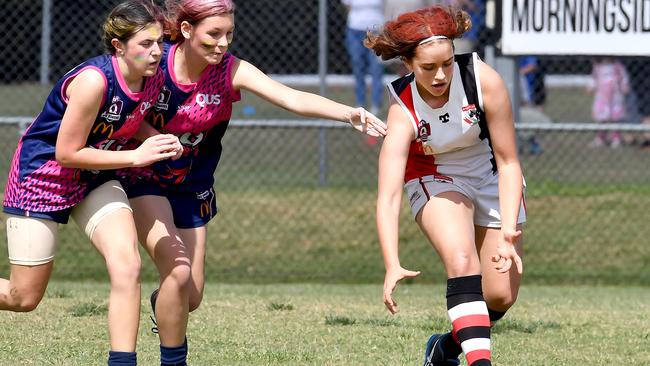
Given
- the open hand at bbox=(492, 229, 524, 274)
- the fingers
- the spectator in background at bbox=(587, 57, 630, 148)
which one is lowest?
the spectator in background at bbox=(587, 57, 630, 148)

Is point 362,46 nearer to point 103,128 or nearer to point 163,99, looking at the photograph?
point 163,99

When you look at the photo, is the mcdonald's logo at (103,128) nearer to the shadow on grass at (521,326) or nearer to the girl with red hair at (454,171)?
the girl with red hair at (454,171)

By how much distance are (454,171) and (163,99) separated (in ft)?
4.39

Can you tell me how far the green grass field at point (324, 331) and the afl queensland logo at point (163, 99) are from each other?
1.30 metres

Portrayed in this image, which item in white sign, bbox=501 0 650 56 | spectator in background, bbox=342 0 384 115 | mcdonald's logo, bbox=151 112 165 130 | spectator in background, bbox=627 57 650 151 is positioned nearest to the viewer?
mcdonald's logo, bbox=151 112 165 130

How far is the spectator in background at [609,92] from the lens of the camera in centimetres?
1347

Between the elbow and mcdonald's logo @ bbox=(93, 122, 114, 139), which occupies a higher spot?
mcdonald's logo @ bbox=(93, 122, 114, 139)

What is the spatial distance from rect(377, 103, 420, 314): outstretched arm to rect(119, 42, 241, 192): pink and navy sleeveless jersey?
750mm

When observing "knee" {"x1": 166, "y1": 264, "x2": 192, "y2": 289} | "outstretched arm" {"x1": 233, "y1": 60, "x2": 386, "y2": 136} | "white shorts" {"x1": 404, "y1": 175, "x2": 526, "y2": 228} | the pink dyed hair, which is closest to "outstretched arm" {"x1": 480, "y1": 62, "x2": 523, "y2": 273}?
"white shorts" {"x1": 404, "y1": 175, "x2": 526, "y2": 228}

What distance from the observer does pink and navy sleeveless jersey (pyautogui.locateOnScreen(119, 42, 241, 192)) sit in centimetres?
504

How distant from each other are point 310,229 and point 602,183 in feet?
9.41

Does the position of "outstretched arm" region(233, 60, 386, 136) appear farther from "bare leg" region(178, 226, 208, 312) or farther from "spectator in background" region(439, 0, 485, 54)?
"spectator in background" region(439, 0, 485, 54)

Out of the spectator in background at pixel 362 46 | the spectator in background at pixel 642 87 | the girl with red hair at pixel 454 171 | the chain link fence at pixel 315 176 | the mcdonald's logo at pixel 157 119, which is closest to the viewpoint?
the girl with red hair at pixel 454 171

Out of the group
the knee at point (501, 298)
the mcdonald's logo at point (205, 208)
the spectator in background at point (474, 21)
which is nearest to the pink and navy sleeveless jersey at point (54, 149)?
the mcdonald's logo at point (205, 208)
